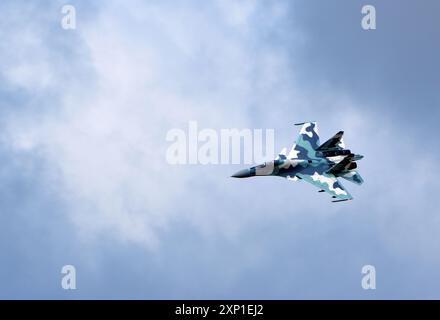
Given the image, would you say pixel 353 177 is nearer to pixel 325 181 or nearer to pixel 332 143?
pixel 325 181

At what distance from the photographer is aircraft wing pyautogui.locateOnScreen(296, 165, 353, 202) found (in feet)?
353

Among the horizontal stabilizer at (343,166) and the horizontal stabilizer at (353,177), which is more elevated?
the horizontal stabilizer at (343,166)

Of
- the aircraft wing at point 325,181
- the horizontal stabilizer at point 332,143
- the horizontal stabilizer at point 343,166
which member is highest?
the horizontal stabilizer at point 332,143

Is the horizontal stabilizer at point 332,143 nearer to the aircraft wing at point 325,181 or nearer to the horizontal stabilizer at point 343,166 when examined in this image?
the aircraft wing at point 325,181

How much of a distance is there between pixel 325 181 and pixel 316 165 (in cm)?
357

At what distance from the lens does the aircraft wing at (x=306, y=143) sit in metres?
116

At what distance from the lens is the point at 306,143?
118688 millimetres

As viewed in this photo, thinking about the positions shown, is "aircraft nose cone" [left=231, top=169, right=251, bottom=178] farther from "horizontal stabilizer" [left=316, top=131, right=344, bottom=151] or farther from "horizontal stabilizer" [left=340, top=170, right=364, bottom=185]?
"horizontal stabilizer" [left=316, top=131, right=344, bottom=151]

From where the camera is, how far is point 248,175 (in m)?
109

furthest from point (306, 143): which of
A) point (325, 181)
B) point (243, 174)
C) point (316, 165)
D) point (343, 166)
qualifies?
point (243, 174)

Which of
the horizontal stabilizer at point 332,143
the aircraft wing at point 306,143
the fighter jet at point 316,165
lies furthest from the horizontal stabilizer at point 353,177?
the aircraft wing at point 306,143

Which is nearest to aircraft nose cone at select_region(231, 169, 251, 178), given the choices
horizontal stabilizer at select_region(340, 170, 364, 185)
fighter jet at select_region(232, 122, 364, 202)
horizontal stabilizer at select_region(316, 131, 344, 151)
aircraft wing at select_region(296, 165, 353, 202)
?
fighter jet at select_region(232, 122, 364, 202)
